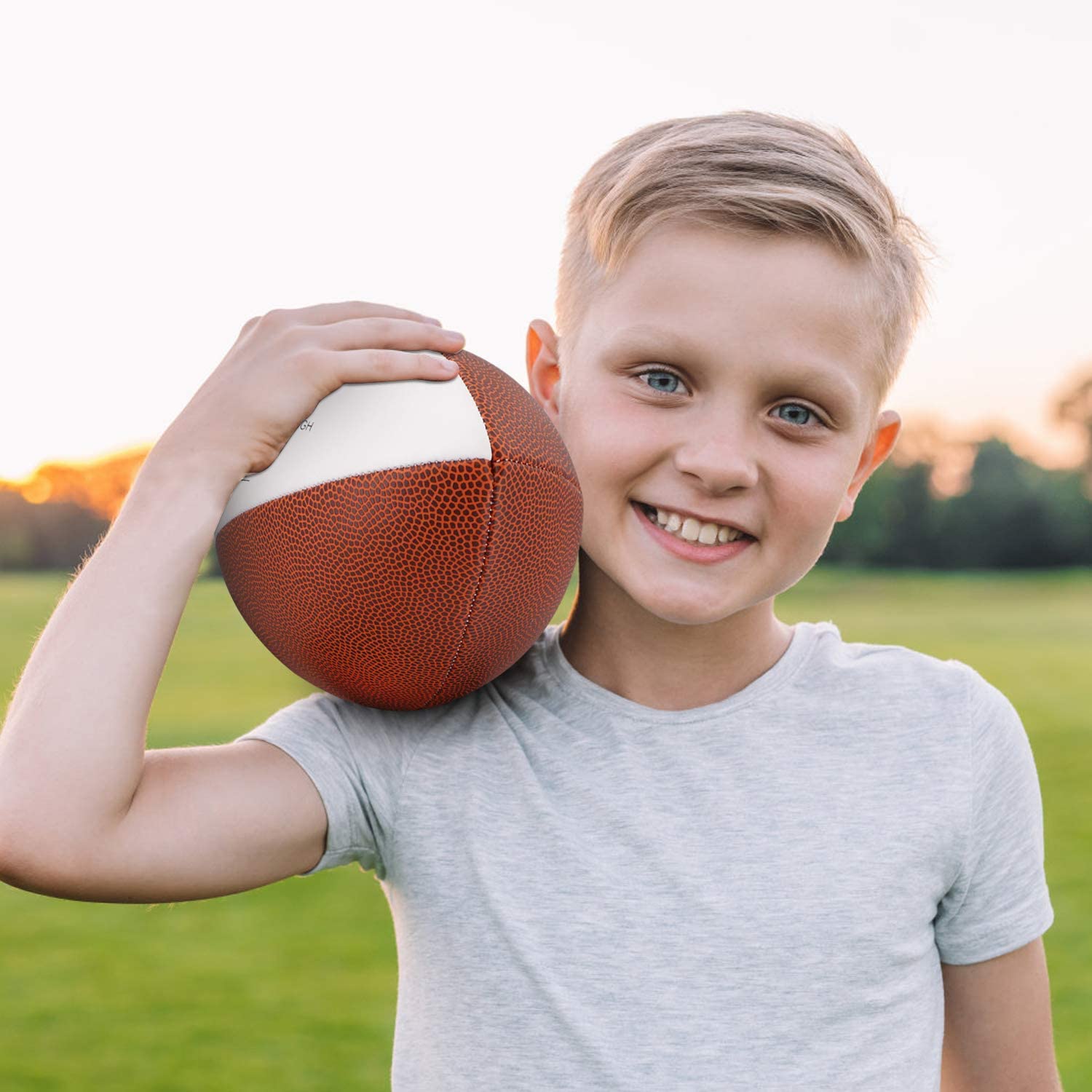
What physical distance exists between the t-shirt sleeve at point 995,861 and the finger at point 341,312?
1.04m

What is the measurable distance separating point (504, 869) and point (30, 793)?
2.08 ft

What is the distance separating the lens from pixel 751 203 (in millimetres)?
1771

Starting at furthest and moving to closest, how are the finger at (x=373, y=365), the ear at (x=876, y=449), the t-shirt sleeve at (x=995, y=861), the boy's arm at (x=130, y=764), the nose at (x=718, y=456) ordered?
1. the ear at (x=876, y=449)
2. the t-shirt sleeve at (x=995, y=861)
3. the nose at (x=718, y=456)
4. the finger at (x=373, y=365)
5. the boy's arm at (x=130, y=764)

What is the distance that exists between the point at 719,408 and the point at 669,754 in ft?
1.68

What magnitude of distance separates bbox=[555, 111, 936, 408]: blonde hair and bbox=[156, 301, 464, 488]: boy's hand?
375mm

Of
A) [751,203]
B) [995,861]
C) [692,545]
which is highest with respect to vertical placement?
[751,203]

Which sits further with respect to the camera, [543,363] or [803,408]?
[543,363]

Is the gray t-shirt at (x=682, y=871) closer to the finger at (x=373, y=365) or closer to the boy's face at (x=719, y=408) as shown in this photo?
the boy's face at (x=719, y=408)

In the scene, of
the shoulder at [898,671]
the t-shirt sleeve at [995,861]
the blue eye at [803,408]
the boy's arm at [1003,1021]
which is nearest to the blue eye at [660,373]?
the blue eye at [803,408]

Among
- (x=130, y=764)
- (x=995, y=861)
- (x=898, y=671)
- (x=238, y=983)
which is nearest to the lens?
(x=130, y=764)

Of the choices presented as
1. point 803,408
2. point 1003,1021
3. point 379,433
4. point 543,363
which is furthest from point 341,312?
point 1003,1021

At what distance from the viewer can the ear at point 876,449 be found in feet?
6.61

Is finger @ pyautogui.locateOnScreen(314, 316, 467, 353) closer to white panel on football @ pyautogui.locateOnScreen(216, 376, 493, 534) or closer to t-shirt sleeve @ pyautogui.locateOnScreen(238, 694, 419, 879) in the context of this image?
white panel on football @ pyautogui.locateOnScreen(216, 376, 493, 534)

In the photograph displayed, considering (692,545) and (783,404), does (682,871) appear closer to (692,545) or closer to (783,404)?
(692,545)
